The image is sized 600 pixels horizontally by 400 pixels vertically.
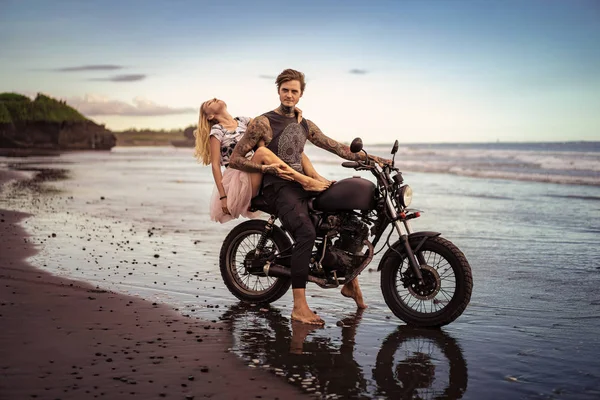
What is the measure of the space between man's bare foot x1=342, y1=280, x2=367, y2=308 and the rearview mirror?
51.5 inches

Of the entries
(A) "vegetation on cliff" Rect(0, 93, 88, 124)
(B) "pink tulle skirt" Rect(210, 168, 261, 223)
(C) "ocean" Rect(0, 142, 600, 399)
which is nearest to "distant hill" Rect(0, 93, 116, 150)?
(A) "vegetation on cliff" Rect(0, 93, 88, 124)

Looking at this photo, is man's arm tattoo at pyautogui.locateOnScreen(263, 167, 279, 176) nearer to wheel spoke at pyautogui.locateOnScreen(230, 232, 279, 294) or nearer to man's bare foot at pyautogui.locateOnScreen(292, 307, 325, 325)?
wheel spoke at pyautogui.locateOnScreen(230, 232, 279, 294)

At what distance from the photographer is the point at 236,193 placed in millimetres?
A: 6742

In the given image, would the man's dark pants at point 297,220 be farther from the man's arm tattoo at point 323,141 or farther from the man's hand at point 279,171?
the man's arm tattoo at point 323,141

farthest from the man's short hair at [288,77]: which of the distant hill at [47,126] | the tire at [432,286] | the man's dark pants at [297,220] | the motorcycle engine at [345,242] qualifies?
the distant hill at [47,126]

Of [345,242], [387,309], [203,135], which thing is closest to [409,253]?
[345,242]

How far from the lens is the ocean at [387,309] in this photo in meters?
4.59

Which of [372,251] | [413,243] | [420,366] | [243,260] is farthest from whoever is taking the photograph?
[243,260]

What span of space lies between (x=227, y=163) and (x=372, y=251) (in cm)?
174

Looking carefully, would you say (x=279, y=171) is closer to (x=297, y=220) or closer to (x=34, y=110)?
(x=297, y=220)

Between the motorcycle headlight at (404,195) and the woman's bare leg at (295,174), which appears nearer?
the motorcycle headlight at (404,195)

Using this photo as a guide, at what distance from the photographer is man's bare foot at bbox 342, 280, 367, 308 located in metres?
6.64

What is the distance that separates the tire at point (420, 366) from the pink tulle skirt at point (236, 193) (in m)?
1.91

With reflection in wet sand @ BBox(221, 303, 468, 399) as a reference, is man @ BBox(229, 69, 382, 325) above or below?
above
